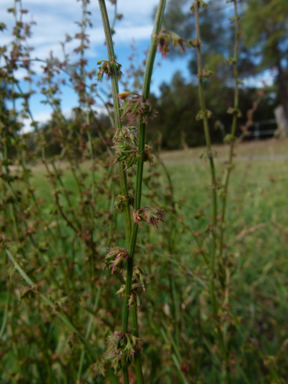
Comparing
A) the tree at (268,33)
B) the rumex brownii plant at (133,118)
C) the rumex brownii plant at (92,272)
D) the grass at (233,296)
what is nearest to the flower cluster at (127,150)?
the rumex brownii plant at (133,118)

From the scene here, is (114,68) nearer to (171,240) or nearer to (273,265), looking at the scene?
(171,240)

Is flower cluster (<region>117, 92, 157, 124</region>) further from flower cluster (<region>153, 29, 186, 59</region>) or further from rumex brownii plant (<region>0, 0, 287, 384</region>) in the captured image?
rumex brownii plant (<region>0, 0, 287, 384</region>)

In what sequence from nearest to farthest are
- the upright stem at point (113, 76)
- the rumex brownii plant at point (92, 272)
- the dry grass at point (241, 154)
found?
1. the upright stem at point (113, 76)
2. the rumex brownii plant at point (92, 272)
3. the dry grass at point (241, 154)

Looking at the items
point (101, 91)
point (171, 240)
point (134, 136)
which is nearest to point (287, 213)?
point (171, 240)

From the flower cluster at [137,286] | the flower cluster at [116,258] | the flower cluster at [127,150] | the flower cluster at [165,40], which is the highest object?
the flower cluster at [165,40]

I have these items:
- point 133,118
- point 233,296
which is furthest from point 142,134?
point 233,296

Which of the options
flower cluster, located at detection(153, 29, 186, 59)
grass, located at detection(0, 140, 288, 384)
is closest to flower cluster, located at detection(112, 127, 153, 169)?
flower cluster, located at detection(153, 29, 186, 59)

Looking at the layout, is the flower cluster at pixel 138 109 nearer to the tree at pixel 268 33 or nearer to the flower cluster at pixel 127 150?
the flower cluster at pixel 127 150

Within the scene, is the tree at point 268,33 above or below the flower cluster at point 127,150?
above

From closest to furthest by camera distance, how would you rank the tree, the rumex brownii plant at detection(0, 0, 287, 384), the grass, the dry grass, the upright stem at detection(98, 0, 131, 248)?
the upright stem at detection(98, 0, 131, 248), the rumex brownii plant at detection(0, 0, 287, 384), the grass, the dry grass, the tree

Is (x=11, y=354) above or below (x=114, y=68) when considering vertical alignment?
below

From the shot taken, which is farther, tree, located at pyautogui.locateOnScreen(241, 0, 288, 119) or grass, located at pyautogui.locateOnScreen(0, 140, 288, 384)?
tree, located at pyautogui.locateOnScreen(241, 0, 288, 119)
